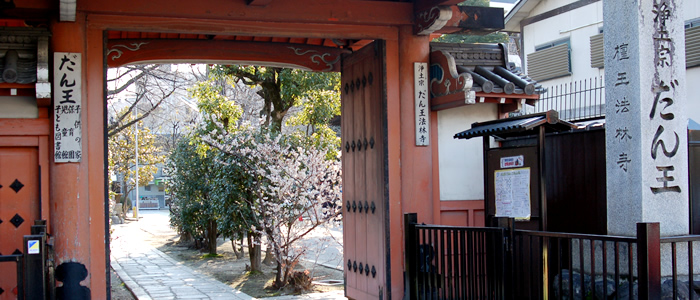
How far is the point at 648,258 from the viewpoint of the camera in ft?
14.4

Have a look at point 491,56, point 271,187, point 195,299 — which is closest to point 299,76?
point 271,187

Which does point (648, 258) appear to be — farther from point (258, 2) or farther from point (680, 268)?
point (258, 2)

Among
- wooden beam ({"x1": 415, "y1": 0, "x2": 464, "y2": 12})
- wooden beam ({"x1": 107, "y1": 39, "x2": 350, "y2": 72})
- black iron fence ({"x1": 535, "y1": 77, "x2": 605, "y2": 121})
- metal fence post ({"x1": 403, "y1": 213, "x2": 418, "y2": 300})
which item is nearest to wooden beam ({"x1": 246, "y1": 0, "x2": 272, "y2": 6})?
wooden beam ({"x1": 107, "y1": 39, "x2": 350, "y2": 72})

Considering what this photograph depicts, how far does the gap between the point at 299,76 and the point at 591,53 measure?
8262 mm

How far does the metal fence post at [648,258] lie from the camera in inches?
173

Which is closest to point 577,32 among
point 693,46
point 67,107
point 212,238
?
point 693,46

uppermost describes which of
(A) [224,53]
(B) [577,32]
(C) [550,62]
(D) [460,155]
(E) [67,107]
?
(B) [577,32]

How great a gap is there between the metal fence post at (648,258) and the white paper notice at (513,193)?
1.68 meters

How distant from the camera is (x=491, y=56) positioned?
25.8 feet

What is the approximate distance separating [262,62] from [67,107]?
118 inches

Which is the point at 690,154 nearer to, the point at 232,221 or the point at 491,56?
the point at 491,56

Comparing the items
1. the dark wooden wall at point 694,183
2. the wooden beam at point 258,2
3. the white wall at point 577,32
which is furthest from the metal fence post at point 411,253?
the white wall at point 577,32

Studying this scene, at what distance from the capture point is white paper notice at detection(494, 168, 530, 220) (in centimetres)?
611

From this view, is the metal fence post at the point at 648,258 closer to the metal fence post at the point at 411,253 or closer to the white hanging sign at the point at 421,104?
the metal fence post at the point at 411,253
